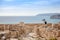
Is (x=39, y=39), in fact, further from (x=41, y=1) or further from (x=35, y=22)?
(x=41, y=1)

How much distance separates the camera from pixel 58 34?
1.53 metres

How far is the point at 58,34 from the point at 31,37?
0.40 metres

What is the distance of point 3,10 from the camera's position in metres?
1.58

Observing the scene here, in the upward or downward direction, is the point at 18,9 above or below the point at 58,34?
above

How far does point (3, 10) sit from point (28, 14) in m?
0.38

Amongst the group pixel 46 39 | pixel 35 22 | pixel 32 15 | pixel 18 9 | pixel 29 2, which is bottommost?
pixel 46 39

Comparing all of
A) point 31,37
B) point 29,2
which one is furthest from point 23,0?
point 31,37

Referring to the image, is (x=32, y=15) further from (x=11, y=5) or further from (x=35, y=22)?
(x=11, y=5)

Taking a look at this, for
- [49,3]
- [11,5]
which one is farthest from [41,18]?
A: [11,5]

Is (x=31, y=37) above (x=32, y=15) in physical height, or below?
below

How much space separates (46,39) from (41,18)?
0.32m

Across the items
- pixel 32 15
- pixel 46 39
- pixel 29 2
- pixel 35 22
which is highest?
pixel 29 2

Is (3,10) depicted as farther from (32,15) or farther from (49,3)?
(49,3)

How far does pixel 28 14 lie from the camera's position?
159 centimetres
